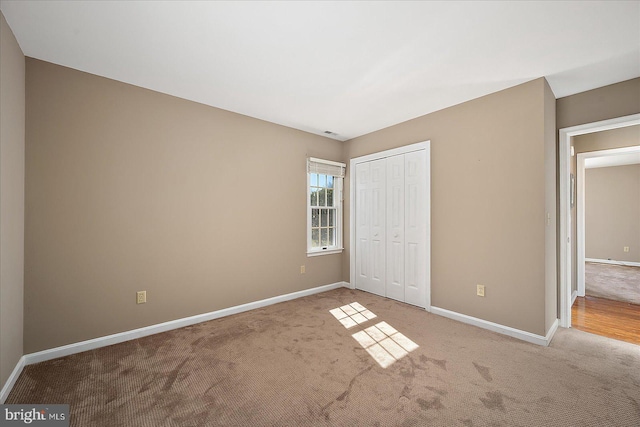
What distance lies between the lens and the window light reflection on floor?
8.13ft

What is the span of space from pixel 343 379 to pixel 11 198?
289 cm

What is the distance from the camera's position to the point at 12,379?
6.59 feet

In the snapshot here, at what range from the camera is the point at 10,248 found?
78.9 inches

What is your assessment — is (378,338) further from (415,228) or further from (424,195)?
(424,195)

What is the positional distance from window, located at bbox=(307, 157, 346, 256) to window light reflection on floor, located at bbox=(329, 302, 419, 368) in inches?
50.0

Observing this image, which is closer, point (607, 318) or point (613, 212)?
point (607, 318)

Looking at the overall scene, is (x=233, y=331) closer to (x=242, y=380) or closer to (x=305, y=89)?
(x=242, y=380)

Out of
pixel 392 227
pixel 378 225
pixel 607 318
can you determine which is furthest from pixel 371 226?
pixel 607 318

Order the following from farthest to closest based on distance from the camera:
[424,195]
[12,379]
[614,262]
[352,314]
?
[614,262], [424,195], [352,314], [12,379]

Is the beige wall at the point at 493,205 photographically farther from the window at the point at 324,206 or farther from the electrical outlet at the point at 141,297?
the electrical outlet at the point at 141,297

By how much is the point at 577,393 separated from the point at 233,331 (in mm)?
3014

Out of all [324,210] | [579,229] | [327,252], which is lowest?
[327,252]

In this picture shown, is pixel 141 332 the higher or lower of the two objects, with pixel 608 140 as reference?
lower

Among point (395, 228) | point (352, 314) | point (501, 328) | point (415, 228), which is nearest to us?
point (501, 328)
